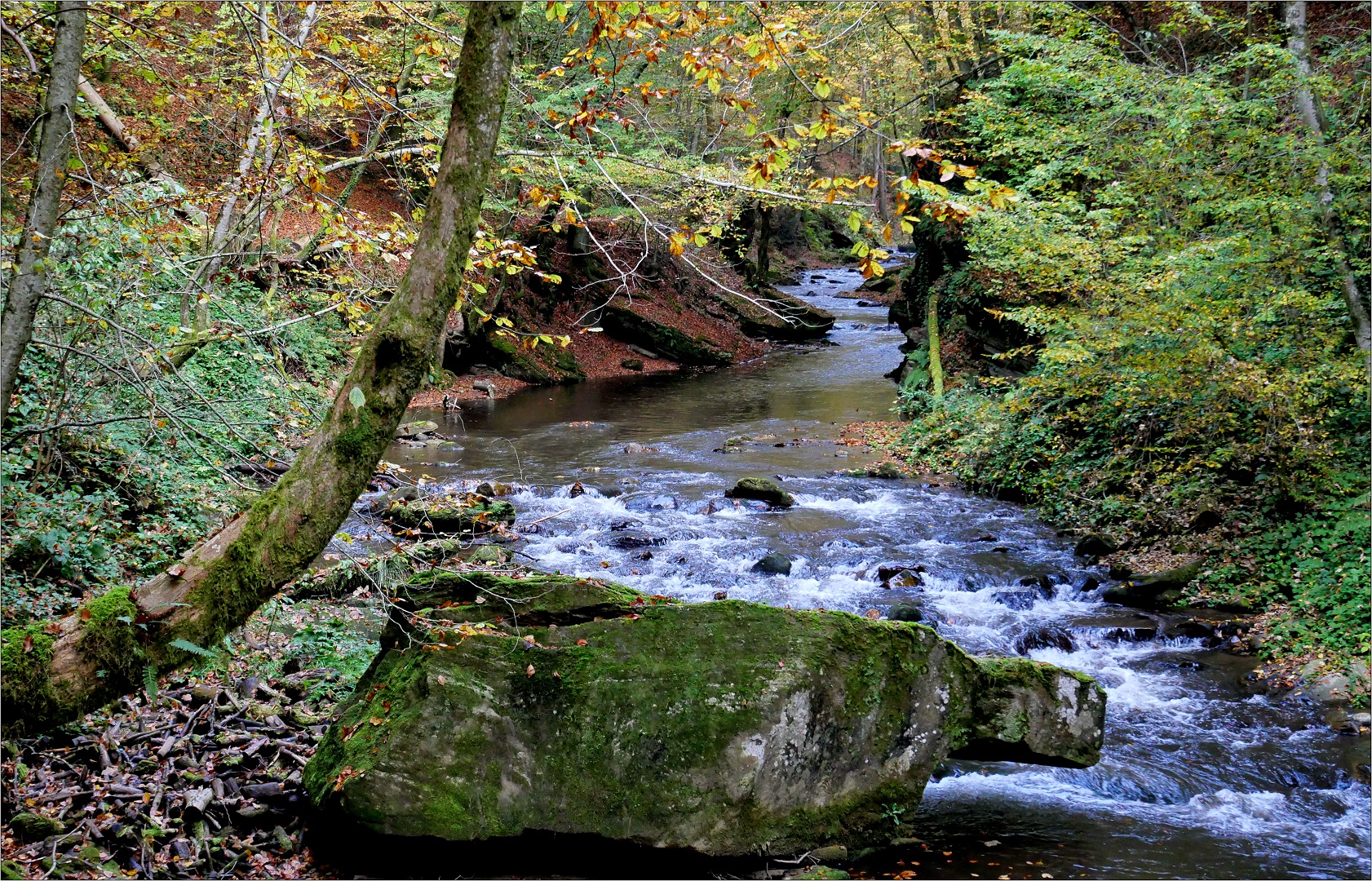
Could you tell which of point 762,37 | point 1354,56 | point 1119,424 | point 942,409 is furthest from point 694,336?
point 762,37

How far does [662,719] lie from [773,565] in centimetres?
570

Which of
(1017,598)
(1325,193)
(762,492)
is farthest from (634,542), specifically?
(1325,193)

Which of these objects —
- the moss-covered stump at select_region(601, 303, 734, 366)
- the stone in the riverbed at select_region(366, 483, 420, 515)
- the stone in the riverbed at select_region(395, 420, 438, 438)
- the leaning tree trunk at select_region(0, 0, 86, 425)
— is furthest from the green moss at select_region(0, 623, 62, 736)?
the moss-covered stump at select_region(601, 303, 734, 366)

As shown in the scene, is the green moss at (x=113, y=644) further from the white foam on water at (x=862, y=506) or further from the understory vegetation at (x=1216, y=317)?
the white foam on water at (x=862, y=506)

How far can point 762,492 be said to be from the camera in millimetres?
13438

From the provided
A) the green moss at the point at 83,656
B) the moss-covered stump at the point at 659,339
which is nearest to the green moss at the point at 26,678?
the green moss at the point at 83,656

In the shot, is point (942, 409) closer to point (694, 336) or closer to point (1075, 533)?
point (1075, 533)

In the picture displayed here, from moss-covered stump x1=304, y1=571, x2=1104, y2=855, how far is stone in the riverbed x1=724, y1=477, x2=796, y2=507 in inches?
295

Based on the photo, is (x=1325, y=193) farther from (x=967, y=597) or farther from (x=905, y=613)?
(x=905, y=613)

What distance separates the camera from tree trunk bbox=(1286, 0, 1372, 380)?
8.65 m

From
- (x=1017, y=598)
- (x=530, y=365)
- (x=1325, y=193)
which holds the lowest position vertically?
(x=1017, y=598)

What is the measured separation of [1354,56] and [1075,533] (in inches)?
247

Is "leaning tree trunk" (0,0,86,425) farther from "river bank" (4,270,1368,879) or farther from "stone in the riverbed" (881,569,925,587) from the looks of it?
"stone in the riverbed" (881,569,925,587)

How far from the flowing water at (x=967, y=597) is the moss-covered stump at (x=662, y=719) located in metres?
0.66
